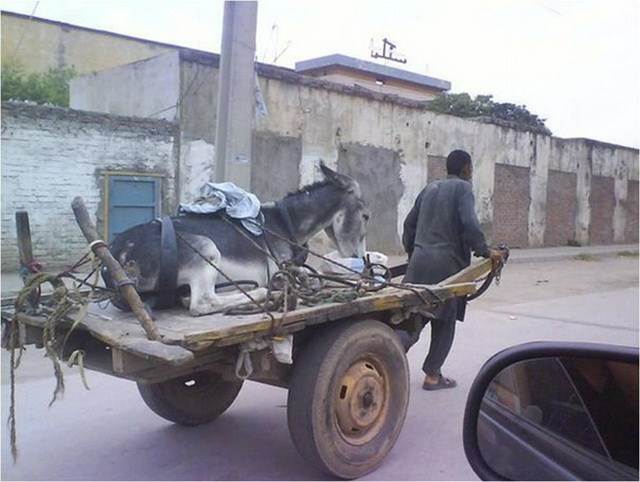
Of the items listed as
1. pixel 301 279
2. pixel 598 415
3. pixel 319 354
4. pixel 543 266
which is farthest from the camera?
pixel 543 266

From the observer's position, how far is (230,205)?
422cm

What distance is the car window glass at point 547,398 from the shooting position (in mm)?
1878

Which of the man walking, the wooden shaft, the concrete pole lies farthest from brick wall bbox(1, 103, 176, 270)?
the wooden shaft

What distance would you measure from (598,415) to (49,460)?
10.7 feet


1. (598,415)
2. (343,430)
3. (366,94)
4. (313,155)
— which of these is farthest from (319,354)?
(366,94)

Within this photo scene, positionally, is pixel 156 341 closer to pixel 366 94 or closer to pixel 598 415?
pixel 598 415

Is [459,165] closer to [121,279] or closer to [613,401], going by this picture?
[121,279]

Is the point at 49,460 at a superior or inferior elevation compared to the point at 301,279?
inferior

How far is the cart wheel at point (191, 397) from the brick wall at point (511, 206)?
17.6 meters

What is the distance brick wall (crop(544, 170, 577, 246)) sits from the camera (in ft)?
76.9

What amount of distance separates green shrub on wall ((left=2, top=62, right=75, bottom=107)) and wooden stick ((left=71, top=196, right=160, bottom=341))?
17.9 meters

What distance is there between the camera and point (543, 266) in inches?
696

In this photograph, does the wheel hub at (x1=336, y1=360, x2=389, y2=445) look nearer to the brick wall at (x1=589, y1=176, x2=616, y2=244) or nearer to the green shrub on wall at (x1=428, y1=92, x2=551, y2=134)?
the brick wall at (x1=589, y1=176, x2=616, y2=244)

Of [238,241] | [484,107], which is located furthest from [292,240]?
[484,107]
